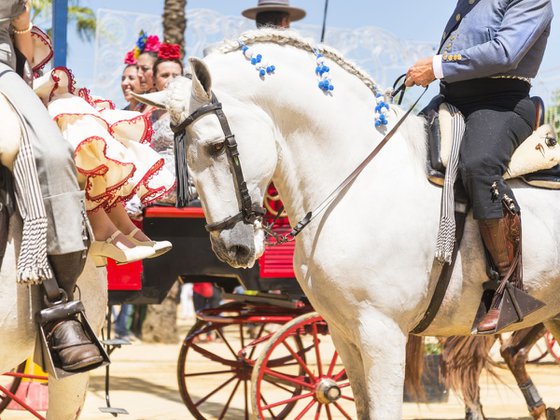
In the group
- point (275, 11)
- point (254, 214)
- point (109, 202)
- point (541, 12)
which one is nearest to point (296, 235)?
point (254, 214)

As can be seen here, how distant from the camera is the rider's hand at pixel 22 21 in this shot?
14.1 ft

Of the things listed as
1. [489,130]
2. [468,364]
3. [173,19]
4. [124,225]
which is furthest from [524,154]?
[173,19]

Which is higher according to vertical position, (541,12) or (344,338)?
(541,12)

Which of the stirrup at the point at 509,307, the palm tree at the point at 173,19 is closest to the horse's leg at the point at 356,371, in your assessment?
the stirrup at the point at 509,307

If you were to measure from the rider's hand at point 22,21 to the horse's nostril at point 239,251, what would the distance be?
1399mm

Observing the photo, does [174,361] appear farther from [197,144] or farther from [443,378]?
[197,144]

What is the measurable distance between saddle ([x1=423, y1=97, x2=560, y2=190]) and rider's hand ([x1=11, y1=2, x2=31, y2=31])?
201 cm

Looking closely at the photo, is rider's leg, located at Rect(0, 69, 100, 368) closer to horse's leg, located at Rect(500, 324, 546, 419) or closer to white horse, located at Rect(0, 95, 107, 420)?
white horse, located at Rect(0, 95, 107, 420)

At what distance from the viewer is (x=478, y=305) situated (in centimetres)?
466

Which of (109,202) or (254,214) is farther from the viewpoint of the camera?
(109,202)

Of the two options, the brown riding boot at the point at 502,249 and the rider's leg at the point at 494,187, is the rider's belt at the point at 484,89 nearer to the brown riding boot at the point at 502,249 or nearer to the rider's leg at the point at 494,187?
the rider's leg at the point at 494,187

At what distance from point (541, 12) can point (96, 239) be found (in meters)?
2.44

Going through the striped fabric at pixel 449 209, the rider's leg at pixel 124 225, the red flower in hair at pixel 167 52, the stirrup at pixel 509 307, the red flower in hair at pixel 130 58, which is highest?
the striped fabric at pixel 449 209

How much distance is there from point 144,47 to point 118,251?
4392mm
